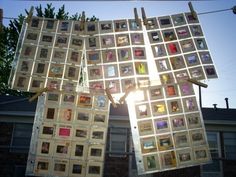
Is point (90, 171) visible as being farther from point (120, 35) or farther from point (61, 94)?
point (120, 35)

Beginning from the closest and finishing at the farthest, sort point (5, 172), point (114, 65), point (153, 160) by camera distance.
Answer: point (153, 160) < point (114, 65) < point (5, 172)

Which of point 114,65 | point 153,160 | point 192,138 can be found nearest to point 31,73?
point 114,65

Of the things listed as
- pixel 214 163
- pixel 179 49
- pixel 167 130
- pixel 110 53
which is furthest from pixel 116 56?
pixel 214 163

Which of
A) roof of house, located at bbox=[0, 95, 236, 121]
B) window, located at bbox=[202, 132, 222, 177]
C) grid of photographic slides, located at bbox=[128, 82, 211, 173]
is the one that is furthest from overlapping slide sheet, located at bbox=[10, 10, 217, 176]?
window, located at bbox=[202, 132, 222, 177]

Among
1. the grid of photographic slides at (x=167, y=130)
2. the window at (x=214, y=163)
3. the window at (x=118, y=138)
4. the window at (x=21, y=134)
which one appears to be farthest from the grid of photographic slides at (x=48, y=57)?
the window at (x=214, y=163)

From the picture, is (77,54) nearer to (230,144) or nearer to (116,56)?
(116,56)

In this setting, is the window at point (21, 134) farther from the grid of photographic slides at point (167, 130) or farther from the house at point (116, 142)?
the grid of photographic slides at point (167, 130)

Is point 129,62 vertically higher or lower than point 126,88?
higher
